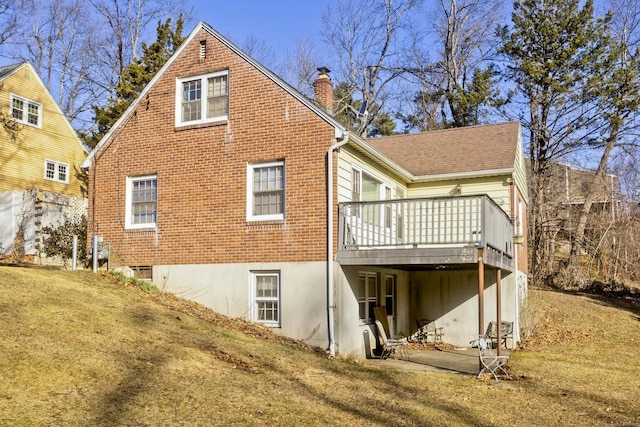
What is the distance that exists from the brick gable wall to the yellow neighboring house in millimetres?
5869

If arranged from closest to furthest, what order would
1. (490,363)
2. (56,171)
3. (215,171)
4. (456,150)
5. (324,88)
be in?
(490,363) → (215,171) → (324,88) → (456,150) → (56,171)

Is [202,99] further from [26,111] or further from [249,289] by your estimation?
[26,111]

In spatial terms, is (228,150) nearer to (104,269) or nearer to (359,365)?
(104,269)

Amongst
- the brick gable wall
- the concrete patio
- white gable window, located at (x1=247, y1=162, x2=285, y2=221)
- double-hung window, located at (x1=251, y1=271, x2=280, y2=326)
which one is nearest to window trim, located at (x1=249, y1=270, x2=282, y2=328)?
double-hung window, located at (x1=251, y1=271, x2=280, y2=326)

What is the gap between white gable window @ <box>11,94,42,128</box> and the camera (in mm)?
27875

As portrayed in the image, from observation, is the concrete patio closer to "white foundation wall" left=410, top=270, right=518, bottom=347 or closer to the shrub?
"white foundation wall" left=410, top=270, right=518, bottom=347

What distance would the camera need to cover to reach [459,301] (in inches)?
704

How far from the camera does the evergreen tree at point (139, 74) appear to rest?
29672mm

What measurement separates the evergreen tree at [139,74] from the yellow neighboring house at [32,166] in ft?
6.47

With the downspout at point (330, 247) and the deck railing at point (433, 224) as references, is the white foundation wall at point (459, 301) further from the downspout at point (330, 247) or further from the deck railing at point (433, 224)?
the downspout at point (330, 247)

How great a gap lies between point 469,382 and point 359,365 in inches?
96.2

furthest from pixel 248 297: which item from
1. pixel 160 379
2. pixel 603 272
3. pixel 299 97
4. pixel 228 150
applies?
pixel 603 272

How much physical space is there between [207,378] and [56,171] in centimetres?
2360

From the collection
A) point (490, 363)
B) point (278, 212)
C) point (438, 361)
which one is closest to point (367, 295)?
point (438, 361)
